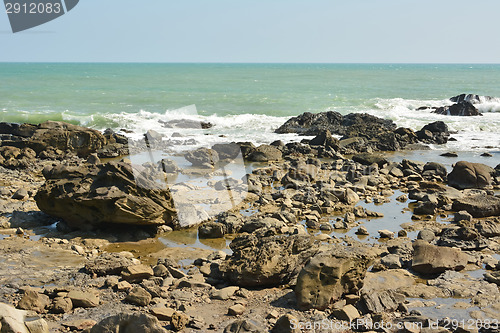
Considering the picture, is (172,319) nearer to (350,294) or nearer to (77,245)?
(350,294)

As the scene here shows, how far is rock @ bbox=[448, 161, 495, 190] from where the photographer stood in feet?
40.0

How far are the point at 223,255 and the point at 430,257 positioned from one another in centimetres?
309

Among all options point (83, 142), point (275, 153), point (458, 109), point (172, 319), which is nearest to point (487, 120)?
point (458, 109)

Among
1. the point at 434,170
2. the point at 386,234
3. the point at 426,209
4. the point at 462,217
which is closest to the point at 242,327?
the point at 386,234

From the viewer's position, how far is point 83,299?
5.43 m

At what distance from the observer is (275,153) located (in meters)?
16.3

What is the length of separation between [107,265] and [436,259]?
469 cm

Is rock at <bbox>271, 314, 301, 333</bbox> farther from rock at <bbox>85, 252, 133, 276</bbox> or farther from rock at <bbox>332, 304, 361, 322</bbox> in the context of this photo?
rock at <bbox>85, 252, 133, 276</bbox>

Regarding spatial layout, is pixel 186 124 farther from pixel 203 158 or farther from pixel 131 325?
pixel 131 325

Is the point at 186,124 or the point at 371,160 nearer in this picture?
the point at 371,160

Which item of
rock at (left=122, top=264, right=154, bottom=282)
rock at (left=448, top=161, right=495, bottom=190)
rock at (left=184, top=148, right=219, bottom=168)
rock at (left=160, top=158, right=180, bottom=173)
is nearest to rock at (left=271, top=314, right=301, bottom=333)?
rock at (left=122, top=264, right=154, bottom=282)

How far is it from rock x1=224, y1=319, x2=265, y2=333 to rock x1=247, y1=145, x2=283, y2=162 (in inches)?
427

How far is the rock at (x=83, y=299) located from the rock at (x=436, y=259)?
4.40 metres

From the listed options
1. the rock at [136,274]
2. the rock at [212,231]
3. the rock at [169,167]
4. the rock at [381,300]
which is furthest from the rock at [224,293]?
the rock at [169,167]
